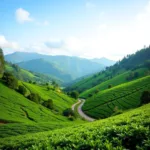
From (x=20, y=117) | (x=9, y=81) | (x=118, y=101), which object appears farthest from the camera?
(x=118, y=101)

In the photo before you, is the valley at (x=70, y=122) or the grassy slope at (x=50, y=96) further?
the grassy slope at (x=50, y=96)

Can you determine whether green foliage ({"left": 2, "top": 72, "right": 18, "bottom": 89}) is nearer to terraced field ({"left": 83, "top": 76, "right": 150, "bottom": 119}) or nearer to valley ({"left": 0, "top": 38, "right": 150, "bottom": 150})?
valley ({"left": 0, "top": 38, "right": 150, "bottom": 150})

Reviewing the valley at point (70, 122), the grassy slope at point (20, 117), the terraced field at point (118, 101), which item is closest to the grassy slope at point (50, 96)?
the valley at point (70, 122)

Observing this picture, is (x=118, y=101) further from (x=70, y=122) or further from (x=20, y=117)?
(x=20, y=117)

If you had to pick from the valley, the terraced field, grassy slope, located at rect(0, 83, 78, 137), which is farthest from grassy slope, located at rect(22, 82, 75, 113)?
grassy slope, located at rect(0, 83, 78, 137)

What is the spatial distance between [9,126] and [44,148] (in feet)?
129

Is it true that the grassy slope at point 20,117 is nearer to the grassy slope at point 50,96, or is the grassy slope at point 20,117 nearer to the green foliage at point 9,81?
the green foliage at point 9,81

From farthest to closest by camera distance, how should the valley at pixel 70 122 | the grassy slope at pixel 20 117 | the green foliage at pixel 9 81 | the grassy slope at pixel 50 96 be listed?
1. the grassy slope at pixel 50 96
2. the green foliage at pixel 9 81
3. the grassy slope at pixel 20 117
4. the valley at pixel 70 122

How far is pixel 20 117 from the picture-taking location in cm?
6794

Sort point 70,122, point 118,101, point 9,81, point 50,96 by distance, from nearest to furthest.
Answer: point 70,122, point 9,81, point 118,101, point 50,96

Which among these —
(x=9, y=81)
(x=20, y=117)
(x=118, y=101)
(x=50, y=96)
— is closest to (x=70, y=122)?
(x=20, y=117)

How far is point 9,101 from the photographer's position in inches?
3007

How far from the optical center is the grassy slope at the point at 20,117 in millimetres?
50625

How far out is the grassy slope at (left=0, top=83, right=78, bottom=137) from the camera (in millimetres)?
50625
